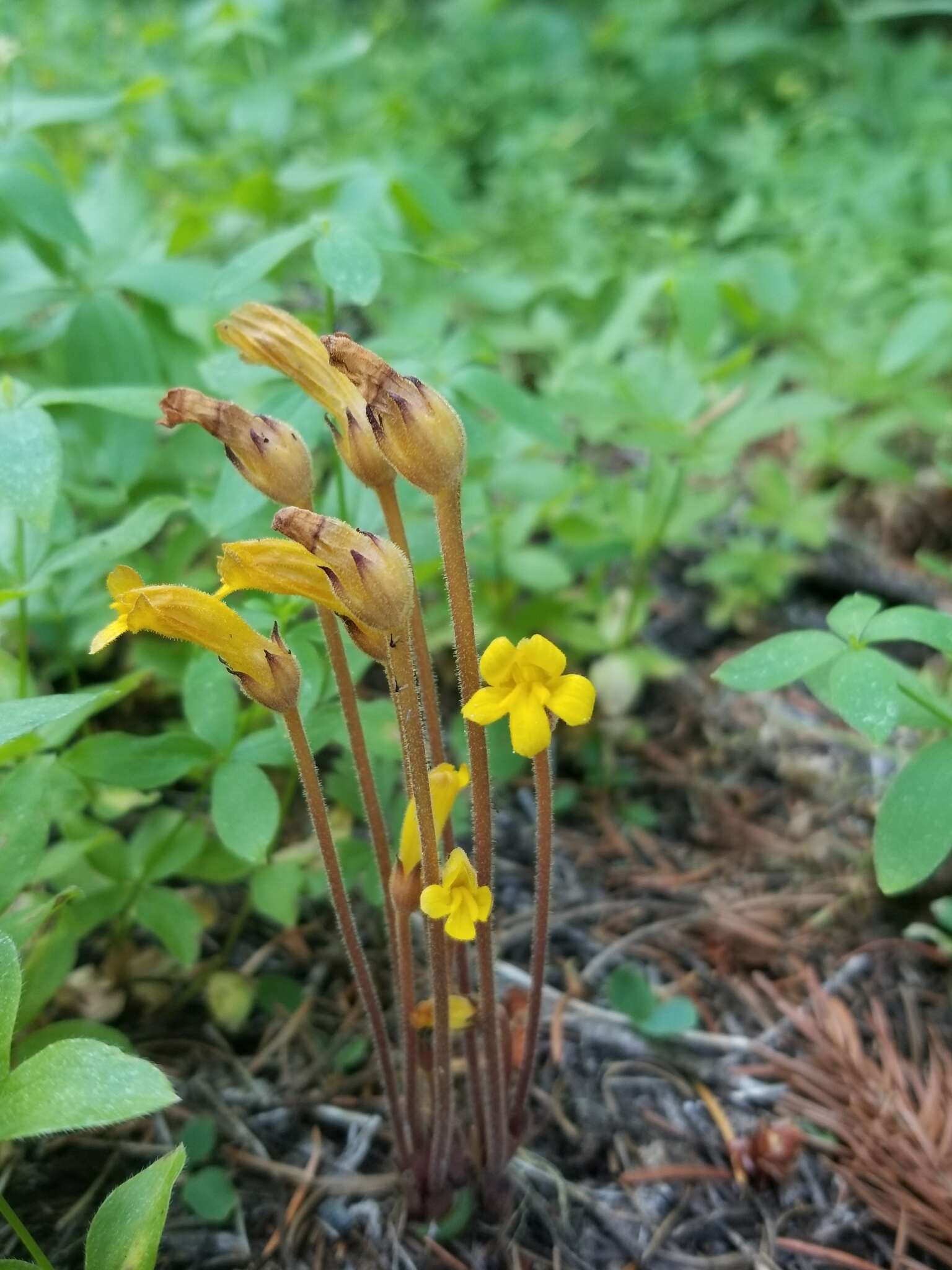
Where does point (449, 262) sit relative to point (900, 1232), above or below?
above

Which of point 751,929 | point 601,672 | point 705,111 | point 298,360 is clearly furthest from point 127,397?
point 705,111

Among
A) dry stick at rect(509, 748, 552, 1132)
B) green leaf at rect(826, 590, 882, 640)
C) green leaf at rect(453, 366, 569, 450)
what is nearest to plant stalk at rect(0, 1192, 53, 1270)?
dry stick at rect(509, 748, 552, 1132)

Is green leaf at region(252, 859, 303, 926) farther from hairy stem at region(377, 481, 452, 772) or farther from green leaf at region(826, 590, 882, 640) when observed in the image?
green leaf at region(826, 590, 882, 640)

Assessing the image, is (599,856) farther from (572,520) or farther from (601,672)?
(572,520)

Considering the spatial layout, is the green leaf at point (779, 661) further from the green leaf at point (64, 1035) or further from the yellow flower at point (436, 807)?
the green leaf at point (64, 1035)

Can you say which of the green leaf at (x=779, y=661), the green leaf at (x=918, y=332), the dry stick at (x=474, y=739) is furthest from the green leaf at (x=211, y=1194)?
the green leaf at (x=918, y=332)

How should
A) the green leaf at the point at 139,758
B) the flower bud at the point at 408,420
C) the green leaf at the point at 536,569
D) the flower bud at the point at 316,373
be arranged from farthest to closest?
1. the green leaf at the point at 536,569
2. the green leaf at the point at 139,758
3. the flower bud at the point at 316,373
4. the flower bud at the point at 408,420
